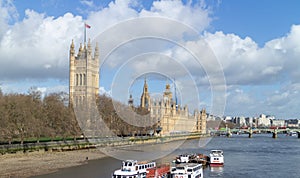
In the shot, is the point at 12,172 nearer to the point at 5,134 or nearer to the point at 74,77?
the point at 5,134

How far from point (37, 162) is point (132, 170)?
65.3ft

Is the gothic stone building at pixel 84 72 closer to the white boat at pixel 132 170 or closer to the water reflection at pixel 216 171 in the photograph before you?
the water reflection at pixel 216 171

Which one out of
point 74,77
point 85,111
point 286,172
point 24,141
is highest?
point 74,77

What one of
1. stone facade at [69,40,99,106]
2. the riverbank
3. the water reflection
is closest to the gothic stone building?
stone facade at [69,40,99,106]

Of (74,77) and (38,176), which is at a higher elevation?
(74,77)

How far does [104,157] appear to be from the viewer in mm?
72125

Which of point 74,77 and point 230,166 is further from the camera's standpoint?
point 74,77

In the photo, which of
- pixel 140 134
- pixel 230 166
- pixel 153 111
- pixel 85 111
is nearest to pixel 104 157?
pixel 85 111

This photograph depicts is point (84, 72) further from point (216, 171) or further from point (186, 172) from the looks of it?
point (186, 172)

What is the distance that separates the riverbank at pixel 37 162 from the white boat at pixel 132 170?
12499 mm

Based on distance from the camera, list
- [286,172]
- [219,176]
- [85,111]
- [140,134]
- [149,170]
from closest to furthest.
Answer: [149,170], [219,176], [286,172], [85,111], [140,134]

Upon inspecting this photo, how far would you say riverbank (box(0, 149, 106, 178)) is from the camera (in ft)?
160

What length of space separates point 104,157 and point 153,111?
313ft

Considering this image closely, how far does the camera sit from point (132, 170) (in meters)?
42.2
